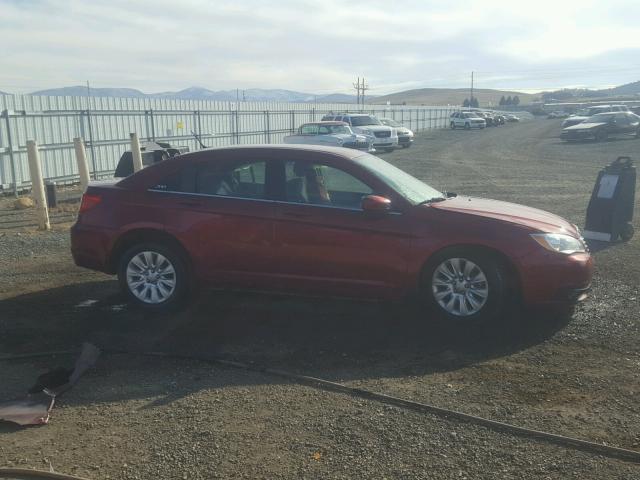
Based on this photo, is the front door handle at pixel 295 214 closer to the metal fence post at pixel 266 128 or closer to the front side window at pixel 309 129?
the front side window at pixel 309 129

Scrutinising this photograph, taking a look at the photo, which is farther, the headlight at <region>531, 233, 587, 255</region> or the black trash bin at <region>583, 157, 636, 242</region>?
the black trash bin at <region>583, 157, 636, 242</region>

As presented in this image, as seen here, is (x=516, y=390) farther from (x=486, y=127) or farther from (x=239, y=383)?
(x=486, y=127)

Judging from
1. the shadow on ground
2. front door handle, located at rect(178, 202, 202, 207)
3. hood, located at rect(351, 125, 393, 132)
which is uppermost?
hood, located at rect(351, 125, 393, 132)

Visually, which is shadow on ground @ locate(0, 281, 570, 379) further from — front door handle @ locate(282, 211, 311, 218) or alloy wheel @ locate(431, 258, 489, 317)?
front door handle @ locate(282, 211, 311, 218)

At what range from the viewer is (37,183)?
1062cm

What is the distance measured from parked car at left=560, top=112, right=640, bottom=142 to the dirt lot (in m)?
29.6

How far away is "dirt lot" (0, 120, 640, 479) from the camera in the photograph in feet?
11.7

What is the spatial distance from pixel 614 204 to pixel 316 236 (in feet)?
18.4

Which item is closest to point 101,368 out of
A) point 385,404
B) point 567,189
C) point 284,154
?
point 385,404

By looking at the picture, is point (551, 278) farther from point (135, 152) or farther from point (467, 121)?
point (467, 121)

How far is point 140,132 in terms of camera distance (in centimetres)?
2072

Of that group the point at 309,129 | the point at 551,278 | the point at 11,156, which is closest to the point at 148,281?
the point at 551,278

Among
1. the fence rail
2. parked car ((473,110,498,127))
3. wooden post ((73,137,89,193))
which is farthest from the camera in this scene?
parked car ((473,110,498,127))

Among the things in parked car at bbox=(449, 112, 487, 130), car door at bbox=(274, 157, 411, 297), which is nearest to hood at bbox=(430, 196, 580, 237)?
car door at bbox=(274, 157, 411, 297)
